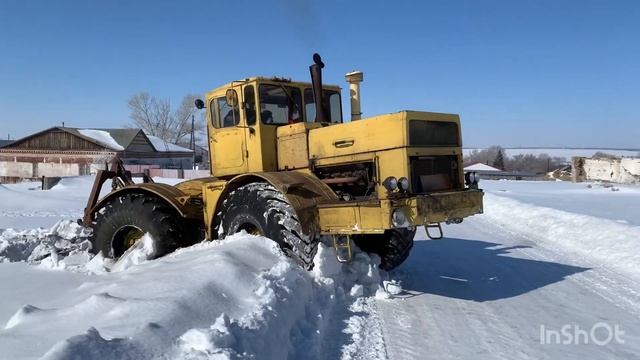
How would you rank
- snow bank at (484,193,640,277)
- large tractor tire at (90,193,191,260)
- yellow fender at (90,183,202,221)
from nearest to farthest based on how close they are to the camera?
large tractor tire at (90,193,191,260)
yellow fender at (90,183,202,221)
snow bank at (484,193,640,277)

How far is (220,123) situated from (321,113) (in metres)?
1.57

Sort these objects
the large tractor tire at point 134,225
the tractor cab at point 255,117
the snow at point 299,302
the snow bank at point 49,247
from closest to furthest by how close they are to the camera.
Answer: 1. the snow at point 299,302
2. the tractor cab at point 255,117
3. the large tractor tire at point 134,225
4. the snow bank at point 49,247

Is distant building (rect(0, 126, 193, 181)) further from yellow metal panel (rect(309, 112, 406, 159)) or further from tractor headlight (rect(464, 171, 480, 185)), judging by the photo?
tractor headlight (rect(464, 171, 480, 185))

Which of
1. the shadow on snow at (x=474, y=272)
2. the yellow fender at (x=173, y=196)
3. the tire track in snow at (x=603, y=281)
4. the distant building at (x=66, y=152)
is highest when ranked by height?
the distant building at (x=66, y=152)

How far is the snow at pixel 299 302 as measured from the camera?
368 centimetres

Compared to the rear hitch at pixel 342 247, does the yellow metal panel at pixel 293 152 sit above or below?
above

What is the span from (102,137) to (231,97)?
4692 cm

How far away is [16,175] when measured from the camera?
48344mm

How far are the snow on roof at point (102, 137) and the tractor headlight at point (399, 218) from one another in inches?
1793

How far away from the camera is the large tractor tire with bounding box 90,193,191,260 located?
25.7 ft

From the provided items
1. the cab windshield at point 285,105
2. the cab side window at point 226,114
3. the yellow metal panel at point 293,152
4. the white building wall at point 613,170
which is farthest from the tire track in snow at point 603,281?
the white building wall at point 613,170

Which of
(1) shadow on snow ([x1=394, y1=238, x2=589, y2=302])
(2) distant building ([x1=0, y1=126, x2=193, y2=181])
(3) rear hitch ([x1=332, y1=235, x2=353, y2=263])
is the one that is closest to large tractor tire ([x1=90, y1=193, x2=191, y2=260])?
(3) rear hitch ([x1=332, y1=235, x2=353, y2=263])

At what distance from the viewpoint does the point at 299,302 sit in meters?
5.23

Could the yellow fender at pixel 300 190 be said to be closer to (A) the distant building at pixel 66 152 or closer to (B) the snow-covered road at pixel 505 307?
(B) the snow-covered road at pixel 505 307
